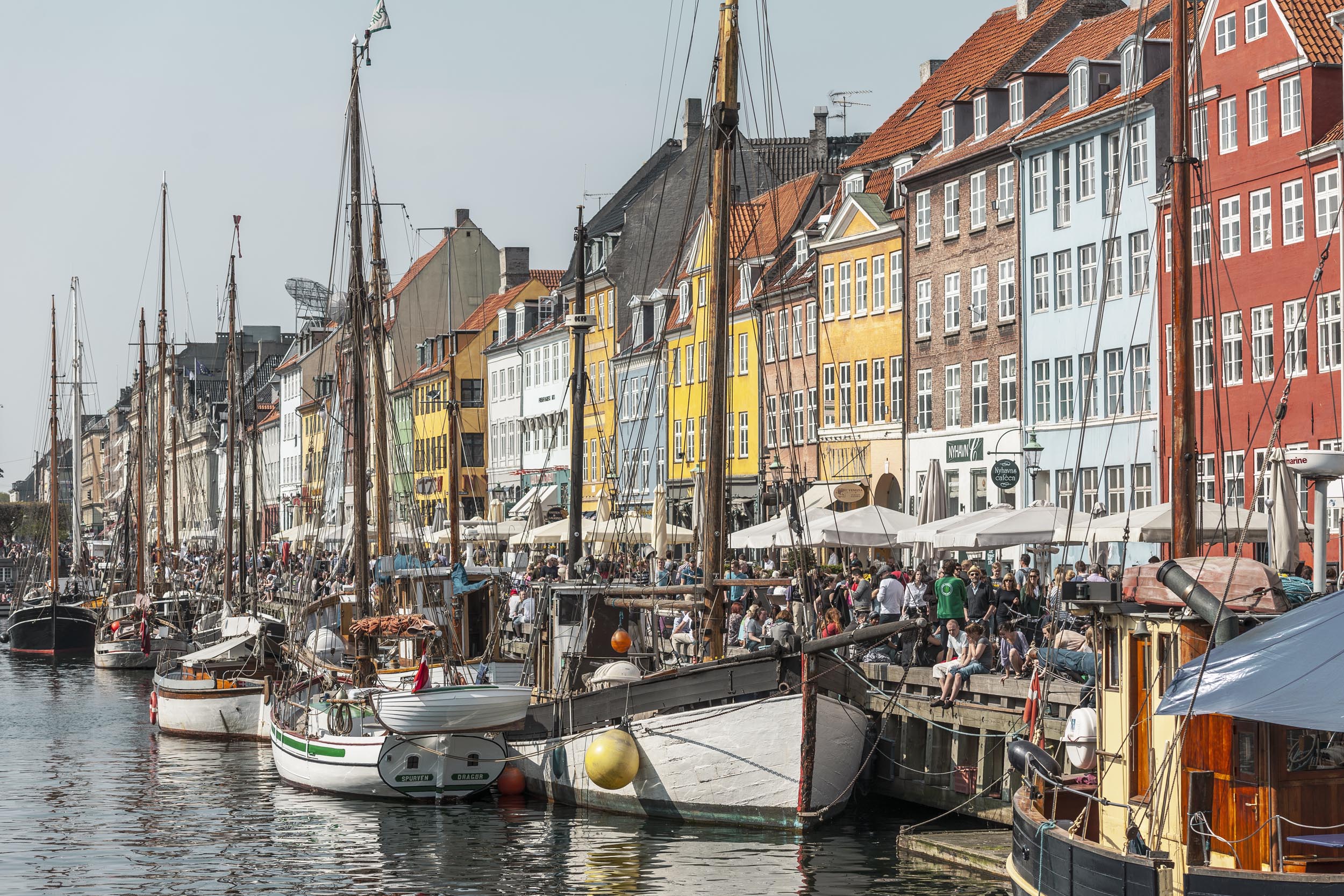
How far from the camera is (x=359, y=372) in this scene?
1339 inches

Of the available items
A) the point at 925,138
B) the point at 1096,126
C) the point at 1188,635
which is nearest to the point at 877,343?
the point at 925,138

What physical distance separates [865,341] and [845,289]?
7.67 feet

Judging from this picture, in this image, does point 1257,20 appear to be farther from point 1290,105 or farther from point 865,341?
point 865,341

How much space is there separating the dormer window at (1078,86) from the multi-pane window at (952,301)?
272 inches

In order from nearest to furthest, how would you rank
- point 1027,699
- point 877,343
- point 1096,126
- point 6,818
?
1. point 1027,699
2. point 6,818
3. point 1096,126
4. point 877,343

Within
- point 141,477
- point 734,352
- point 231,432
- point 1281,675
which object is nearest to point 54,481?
point 141,477

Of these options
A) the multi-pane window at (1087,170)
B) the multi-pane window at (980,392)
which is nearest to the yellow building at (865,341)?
the multi-pane window at (980,392)

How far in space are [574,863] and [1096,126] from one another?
3298cm

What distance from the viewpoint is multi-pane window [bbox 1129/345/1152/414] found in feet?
160

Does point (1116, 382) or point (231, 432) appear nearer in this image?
point (1116, 382)

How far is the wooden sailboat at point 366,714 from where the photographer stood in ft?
92.6

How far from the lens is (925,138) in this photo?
205 feet

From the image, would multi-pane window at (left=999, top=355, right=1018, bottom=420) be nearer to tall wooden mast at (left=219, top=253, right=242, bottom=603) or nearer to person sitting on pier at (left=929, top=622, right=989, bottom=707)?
tall wooden mast at (left=219, top=253, right=242, bottom=603)

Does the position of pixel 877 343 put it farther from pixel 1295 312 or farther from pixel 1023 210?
pixel 1295 312
